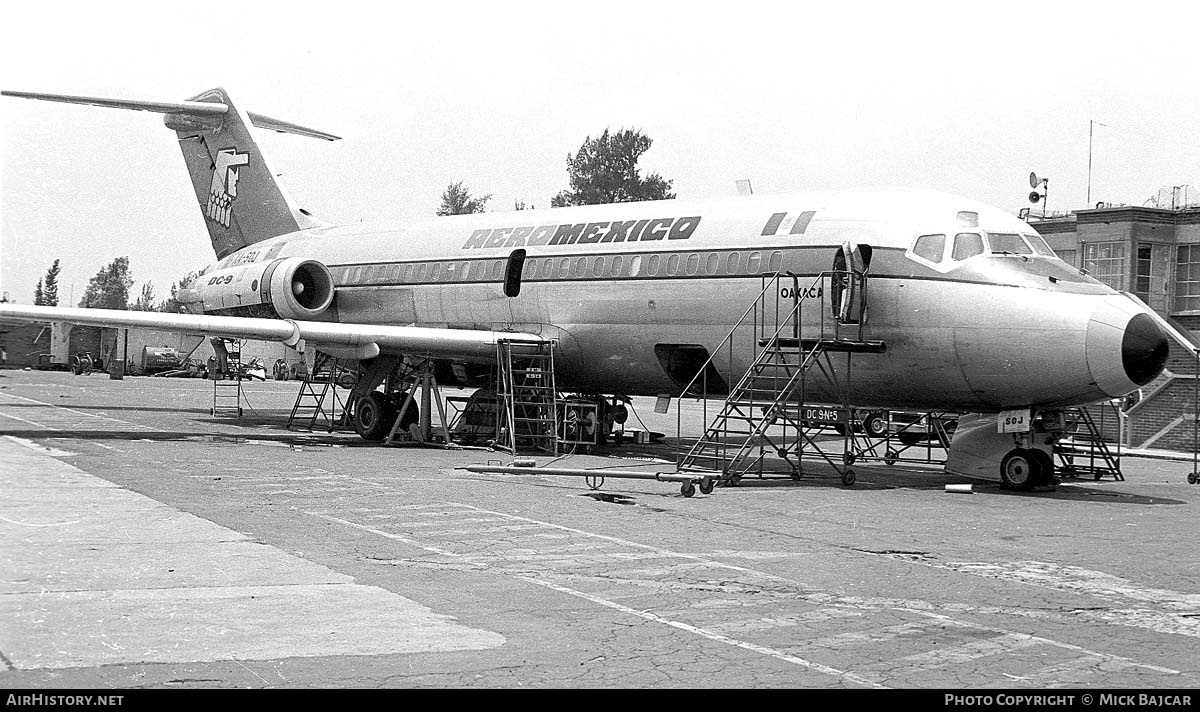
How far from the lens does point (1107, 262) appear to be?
48344 millimetres

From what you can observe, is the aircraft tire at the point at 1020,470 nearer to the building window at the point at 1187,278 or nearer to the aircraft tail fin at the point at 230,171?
the aircraft tail fin at the point at 230,171

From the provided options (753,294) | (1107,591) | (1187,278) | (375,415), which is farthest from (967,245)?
(1187,278)

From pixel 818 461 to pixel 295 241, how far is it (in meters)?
14.2

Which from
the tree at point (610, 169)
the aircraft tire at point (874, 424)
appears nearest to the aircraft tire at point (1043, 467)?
the aircraft tire at point (874, 424)

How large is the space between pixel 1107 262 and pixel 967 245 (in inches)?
1312

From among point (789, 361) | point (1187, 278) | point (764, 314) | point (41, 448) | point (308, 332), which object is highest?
point (1187, 278)

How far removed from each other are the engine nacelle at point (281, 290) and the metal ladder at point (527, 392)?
580cm

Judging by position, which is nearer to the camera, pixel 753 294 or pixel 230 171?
pixel 753 294

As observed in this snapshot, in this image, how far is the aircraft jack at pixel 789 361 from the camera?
59.5 feet

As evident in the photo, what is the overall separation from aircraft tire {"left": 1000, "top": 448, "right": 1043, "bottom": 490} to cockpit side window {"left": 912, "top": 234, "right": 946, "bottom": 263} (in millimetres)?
2911

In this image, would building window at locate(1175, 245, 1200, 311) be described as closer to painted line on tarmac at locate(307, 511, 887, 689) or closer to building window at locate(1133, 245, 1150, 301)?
building window at locate(1133, 245, 1150, 301)

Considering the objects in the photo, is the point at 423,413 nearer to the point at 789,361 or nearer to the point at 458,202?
the point at 789,361

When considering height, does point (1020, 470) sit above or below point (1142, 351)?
below
